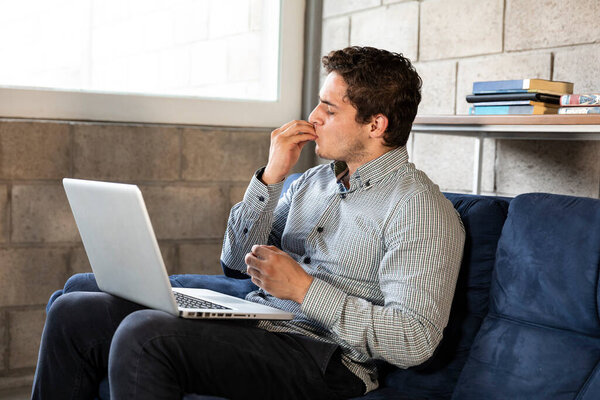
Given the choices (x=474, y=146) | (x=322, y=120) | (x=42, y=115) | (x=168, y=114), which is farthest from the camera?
(x=168, y=114)

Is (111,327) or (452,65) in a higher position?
(452,65)

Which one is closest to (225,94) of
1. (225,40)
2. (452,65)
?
(225,40)

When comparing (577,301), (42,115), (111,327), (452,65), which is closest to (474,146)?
(452,65)

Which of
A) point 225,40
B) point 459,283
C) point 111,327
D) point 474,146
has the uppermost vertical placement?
point 225,40

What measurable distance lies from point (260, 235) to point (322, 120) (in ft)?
1.23

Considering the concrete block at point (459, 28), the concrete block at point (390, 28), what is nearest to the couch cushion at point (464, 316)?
the concrete block at point (459, 28)

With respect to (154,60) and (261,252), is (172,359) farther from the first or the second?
(154,60)

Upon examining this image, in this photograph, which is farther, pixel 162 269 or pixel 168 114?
pixel 168 114

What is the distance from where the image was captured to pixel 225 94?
10.5ft

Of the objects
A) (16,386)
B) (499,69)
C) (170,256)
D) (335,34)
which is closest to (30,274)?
(16,386)

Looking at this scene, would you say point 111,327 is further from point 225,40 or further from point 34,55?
point 225,40

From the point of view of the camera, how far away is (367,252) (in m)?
1.71

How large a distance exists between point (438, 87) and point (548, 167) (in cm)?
57

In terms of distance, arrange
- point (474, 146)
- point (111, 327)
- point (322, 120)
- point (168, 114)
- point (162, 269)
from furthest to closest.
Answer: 1. point (168, 114)
2. point (474, 146)
3. point (322, 120)
4. point (111, 327)
5. point (162, 269)
